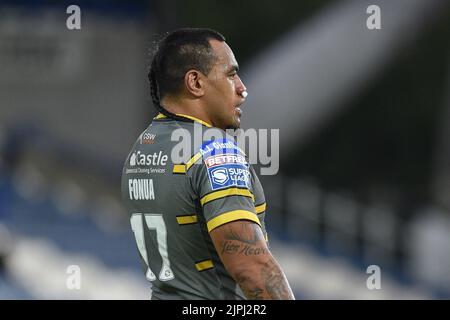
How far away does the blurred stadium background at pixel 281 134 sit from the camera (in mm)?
12570

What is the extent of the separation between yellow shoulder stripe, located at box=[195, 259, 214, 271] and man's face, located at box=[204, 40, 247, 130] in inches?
20.9

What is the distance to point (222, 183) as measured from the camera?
3.40 metres

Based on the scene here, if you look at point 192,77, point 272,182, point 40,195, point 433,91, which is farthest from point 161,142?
point 433,91

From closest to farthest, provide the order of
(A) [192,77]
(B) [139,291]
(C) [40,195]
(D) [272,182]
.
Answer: (A) [192,77], (B) [139,291], (C) [40,195], (D) [272,182]

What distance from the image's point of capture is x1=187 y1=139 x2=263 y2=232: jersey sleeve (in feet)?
11.1

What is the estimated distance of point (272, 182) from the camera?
14773mm

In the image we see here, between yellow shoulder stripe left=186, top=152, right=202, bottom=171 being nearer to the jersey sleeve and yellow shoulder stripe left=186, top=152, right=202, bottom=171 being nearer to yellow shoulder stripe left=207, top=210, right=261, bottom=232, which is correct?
the jersey sleeve

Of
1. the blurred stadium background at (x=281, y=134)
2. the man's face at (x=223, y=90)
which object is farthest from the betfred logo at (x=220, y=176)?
the blurred stadium background at (x=281, y=134)

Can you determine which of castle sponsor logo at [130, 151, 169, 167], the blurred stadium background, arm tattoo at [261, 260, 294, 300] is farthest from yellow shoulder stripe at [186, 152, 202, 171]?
the blurred stadium background

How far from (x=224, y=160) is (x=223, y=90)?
1.12ft

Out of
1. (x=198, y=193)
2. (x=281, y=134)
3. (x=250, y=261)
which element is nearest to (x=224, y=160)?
(x=198, y=193)

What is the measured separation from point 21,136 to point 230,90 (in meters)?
9.74

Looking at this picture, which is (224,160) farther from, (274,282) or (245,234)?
(274,282)

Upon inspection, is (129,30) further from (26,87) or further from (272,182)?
(272,182)
